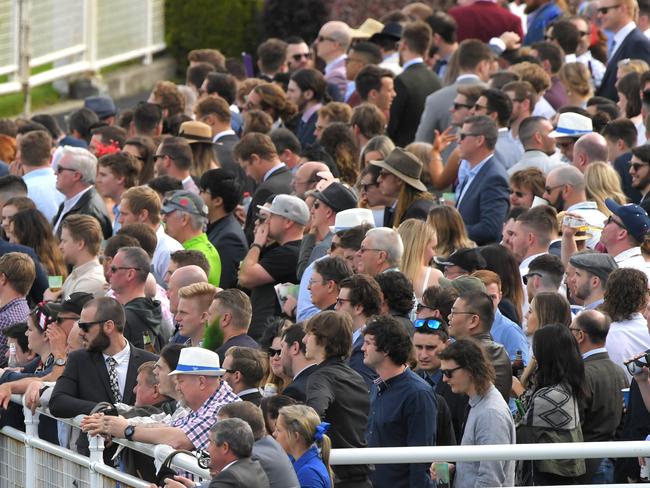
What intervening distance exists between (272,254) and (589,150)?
263cm

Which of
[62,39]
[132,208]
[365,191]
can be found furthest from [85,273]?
[62,39]

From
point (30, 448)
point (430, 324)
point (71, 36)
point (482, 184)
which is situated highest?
point (430, 324)

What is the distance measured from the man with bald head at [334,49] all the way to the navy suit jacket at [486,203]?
5.48 meters

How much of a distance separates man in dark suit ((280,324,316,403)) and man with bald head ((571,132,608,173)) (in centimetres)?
394

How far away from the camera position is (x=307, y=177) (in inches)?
465

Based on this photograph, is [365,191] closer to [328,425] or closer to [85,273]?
[85,273]

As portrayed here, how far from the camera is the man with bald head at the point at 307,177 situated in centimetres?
1179

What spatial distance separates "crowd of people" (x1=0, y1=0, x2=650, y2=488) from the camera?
7.98 m

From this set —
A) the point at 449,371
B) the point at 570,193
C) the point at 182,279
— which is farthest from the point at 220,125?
the point at 449,371

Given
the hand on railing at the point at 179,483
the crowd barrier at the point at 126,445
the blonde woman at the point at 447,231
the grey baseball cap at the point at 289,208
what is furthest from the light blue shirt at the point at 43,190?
the hand on railing at the point at 179,483

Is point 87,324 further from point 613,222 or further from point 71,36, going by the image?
point 71,36

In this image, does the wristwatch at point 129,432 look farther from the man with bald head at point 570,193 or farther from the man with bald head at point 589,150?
the man with bald head at point 589,150

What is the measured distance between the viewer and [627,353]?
880 cm

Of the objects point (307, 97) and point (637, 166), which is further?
point (307, 97)
